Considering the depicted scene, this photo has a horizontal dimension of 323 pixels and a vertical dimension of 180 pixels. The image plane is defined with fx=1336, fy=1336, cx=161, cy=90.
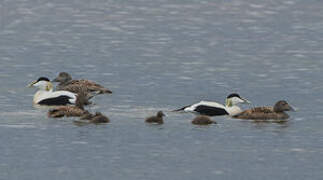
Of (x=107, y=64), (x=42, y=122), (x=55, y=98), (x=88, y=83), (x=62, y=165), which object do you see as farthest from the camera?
(x=107, y=64)

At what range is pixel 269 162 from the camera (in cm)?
2350

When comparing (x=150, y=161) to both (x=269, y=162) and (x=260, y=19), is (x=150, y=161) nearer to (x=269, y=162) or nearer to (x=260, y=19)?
(x=269, y=162)

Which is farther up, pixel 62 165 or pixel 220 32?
pixel 220 32

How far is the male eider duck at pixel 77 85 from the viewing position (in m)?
33.0

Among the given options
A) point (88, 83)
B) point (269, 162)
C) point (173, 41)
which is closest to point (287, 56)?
A: point (173, 41)

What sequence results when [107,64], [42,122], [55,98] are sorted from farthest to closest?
[107,64], [55,98], [42,122]

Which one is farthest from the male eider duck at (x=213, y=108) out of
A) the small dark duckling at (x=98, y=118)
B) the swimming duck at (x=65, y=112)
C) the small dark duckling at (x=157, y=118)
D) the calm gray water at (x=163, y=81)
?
the small dark duckling at (x=98, y=118)

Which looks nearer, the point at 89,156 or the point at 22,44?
the point at 89,156

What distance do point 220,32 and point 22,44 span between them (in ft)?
24.2

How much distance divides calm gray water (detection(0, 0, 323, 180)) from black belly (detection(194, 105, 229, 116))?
0.33 m

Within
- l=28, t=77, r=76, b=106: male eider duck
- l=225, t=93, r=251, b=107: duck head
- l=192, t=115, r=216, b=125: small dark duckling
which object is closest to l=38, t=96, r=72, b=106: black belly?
l=28, t=77, r=76, b=106: male eider duck

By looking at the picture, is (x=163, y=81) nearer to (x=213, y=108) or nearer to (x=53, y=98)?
(x=53, y=98)

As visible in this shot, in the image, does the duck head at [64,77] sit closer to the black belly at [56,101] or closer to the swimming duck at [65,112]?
the black belly at [56,101]

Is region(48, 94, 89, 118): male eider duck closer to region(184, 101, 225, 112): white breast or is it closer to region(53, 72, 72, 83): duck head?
region(184, 101, 225, 112): white breast
